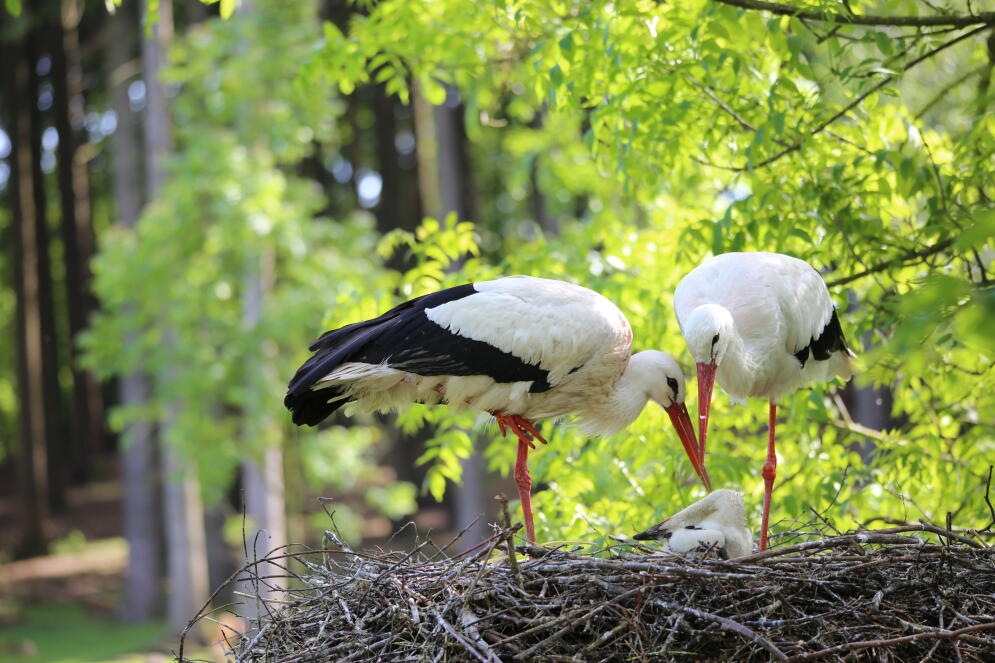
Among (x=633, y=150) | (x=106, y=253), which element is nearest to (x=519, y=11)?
(x=633, y=150)

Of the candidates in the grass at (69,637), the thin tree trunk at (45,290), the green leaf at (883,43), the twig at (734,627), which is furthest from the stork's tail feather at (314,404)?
the thin tree trunk at (45,290)

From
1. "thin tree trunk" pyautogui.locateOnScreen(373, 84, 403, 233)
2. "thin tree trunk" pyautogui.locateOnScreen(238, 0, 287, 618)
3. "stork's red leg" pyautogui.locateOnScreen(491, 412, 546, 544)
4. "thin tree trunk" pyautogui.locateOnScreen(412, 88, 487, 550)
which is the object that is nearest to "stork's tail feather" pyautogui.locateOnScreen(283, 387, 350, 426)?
"stork's red leg" pyautogui.locateOnScreen(491, 412, 546, 544)

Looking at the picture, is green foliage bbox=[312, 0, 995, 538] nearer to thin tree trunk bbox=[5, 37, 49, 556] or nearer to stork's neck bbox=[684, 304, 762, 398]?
stork's neck bbox=[684, 304, 762, 398]

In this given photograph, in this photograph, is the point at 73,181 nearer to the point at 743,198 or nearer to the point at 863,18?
the point at 743,198

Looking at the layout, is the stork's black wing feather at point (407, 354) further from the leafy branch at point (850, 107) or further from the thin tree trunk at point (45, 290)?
the thin tree trunk at point (45, 290)

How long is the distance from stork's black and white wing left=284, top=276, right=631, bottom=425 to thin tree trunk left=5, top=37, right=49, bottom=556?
683 inches

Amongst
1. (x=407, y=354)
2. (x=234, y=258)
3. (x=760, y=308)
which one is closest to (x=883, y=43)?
(x=760, y=308)

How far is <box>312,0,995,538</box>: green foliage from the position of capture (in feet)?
15.3

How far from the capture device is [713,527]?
418 centimetres

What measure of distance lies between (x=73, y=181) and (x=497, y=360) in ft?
64.0

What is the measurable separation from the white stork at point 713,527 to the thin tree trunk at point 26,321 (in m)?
18.5

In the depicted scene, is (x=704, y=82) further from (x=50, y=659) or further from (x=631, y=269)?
(x=50, y=659)

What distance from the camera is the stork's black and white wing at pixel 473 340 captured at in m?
4.61

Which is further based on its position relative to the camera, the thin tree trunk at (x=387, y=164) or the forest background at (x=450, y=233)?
the thin tree trunk at (x=387, y=164)
